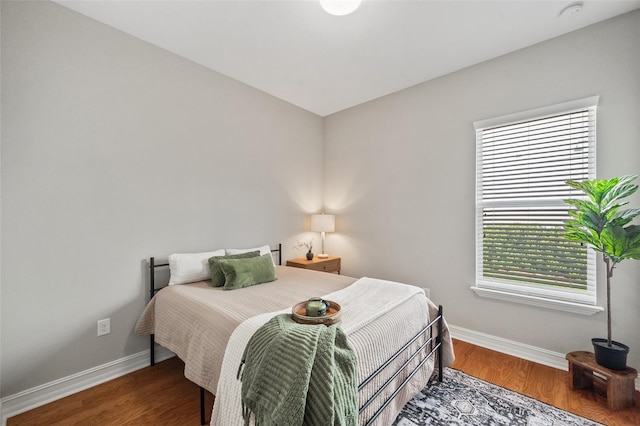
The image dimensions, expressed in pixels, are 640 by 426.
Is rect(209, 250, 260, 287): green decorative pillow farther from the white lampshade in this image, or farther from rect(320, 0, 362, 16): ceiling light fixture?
rect(320, 0, 362, 16): ceiling light fixture

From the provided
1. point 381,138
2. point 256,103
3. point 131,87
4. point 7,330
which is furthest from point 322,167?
point 7,330

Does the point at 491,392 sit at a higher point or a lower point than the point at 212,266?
lower

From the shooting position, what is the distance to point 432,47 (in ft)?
8.34

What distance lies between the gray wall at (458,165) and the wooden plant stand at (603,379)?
1.04 ft

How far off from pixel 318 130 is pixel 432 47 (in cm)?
201

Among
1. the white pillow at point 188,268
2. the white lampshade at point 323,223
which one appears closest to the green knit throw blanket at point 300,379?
the white pillow at point 188,268

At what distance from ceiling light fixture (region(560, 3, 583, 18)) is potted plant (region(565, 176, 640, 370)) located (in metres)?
1.30

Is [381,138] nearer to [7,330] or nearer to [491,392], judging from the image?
[491,392]

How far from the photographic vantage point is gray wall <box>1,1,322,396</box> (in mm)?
1875

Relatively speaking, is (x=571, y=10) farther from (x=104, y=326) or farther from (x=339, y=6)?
(x=104, y=326)

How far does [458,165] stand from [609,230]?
A: 1.33 meters

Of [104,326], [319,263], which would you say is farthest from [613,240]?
[104,326]

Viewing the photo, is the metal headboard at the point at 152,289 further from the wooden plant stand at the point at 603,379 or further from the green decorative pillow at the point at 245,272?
the wooden plant stand at the point at 603,379

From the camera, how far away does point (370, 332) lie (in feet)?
4.87
